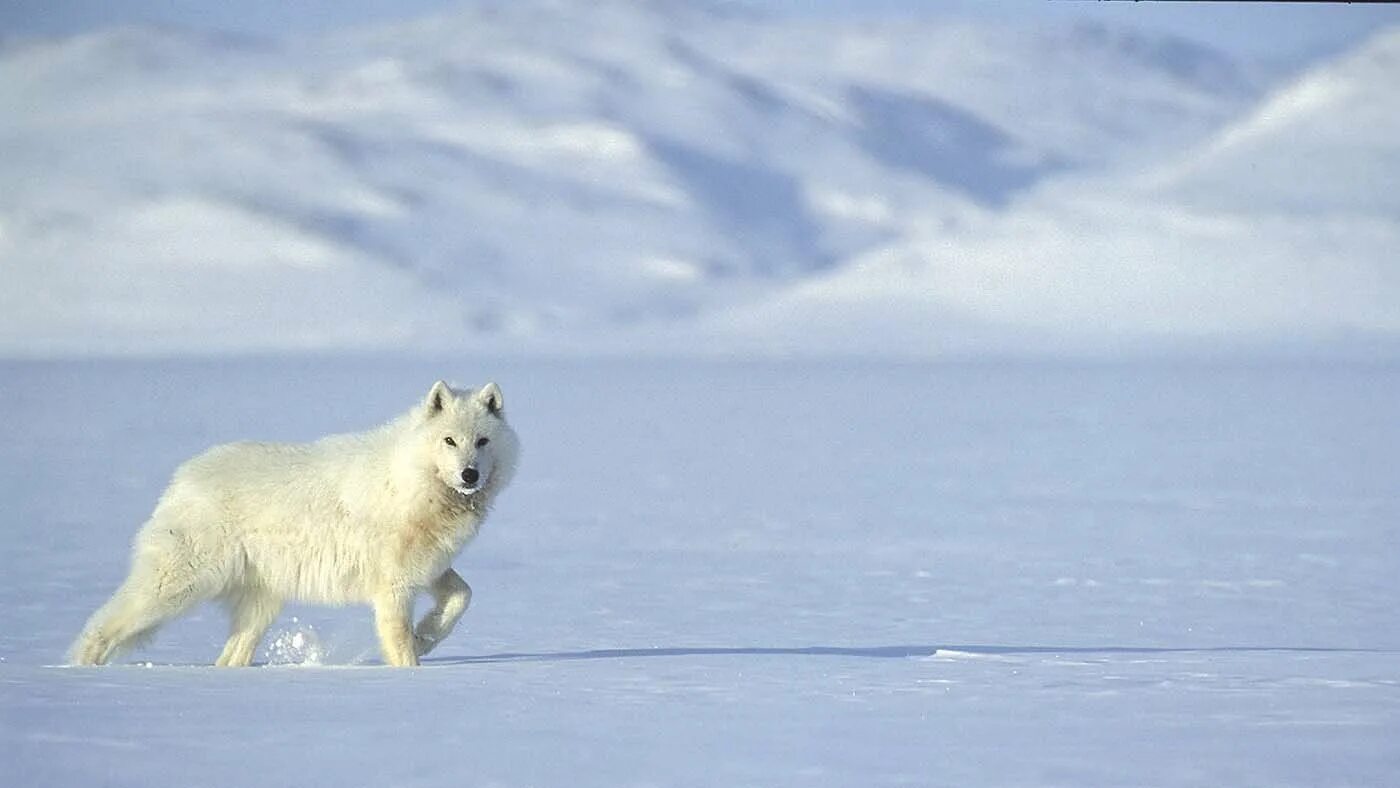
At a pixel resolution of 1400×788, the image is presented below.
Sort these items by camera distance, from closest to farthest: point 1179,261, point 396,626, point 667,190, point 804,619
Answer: point 396,626, point 804,619, point 1179,261, point 667,190

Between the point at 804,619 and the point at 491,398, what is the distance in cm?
284

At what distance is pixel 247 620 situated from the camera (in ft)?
22.9

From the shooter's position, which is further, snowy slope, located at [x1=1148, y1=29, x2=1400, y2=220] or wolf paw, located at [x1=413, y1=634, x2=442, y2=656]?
snowy slope, located at [x1=1148, y1=29, x2=1400, y2=220]

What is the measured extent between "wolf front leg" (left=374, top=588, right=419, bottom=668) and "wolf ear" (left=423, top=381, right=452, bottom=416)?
67 centimetres

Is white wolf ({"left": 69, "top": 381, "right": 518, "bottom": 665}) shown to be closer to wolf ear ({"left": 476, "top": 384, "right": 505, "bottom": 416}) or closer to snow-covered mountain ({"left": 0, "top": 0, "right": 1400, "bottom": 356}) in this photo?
wolf ear ({"left": 476, "top": 384, "right": 505, "bottom": 416})

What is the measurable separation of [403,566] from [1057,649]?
299cm

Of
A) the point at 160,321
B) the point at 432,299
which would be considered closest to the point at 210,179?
the point at 432,299

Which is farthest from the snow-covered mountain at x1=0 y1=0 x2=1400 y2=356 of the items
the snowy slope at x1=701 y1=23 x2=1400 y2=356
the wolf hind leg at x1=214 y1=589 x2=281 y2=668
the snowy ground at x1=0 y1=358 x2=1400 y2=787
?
the wolf hind leg at x1=214 y1=589 x2=281 y2=668

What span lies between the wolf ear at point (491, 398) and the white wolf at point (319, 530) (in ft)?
0.20

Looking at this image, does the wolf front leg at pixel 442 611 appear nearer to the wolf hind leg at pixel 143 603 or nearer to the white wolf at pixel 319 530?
the white wolf at pixel 319 530


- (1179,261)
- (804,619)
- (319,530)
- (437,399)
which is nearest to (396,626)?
(319,530)

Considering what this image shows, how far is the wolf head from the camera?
6.71 metres

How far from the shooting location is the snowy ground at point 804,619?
4.78 meters

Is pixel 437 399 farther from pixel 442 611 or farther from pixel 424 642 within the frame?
pixel 424 642
